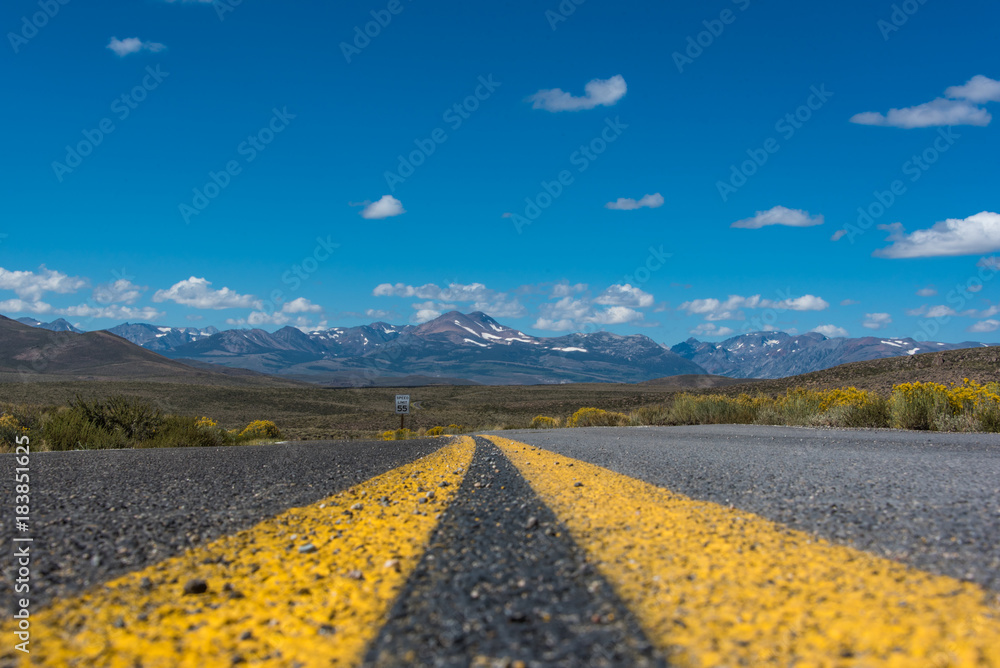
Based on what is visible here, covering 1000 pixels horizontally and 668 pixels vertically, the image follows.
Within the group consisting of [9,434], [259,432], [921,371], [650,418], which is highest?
[921,371]

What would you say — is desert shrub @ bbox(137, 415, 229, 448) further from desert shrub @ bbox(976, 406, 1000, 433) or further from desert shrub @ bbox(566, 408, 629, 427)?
desert shrub @ bbox(976, 406, 1000, 433)

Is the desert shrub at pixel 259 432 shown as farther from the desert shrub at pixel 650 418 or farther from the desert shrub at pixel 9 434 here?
the desert shrub at pixel 650 418

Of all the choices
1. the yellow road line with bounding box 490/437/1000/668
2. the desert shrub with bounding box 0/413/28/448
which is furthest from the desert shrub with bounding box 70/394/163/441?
the yellow road line with bounding box 490/437/1000/668

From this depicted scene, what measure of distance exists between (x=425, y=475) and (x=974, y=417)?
430 inches

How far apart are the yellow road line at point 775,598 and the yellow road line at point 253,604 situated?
78cm

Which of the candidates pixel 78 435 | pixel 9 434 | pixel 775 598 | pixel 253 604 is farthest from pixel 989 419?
pixel 9 434

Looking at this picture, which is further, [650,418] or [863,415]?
[650,418]

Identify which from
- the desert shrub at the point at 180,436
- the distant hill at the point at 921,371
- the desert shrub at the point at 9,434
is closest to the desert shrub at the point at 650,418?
the distant hill at the point at 921,371

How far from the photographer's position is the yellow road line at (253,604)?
1.38 metres

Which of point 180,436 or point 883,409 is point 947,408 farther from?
point 180,436

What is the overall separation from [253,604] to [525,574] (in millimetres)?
862

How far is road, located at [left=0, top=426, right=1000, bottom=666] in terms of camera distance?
4.47 ft

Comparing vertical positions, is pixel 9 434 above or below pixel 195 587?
below

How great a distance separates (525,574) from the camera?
1.90m
